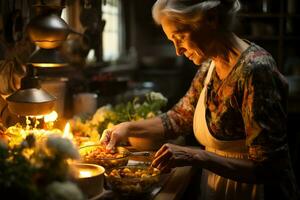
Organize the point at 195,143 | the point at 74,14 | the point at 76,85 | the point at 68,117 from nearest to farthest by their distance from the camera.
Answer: the point at 68,117 < the point at 76,85 < the point at 74,14 < the point at 195,143

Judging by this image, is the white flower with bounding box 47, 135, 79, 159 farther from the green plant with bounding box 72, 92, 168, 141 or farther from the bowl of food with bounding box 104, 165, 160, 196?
the green plant with bounding box 72, 92, 168, 141

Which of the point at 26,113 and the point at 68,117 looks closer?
the point at 26,113

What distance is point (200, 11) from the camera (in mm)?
1822

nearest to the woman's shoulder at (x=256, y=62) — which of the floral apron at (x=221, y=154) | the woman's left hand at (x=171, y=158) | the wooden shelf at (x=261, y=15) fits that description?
the floral apron at (x=221, y=154)

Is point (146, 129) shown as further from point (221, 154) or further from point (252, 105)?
point (252, 105)

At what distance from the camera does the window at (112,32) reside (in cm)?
568

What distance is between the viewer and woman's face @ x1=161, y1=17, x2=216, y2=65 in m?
1.90

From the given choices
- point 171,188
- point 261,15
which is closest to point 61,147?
A: point 171,188

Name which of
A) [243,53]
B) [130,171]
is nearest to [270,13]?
[243,53]

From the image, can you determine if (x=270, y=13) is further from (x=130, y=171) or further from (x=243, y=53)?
(x=130, y=171)

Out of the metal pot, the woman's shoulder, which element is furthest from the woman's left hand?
the metal pot

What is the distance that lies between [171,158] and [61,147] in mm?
591

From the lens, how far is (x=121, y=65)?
244 inches

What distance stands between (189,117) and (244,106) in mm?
555
